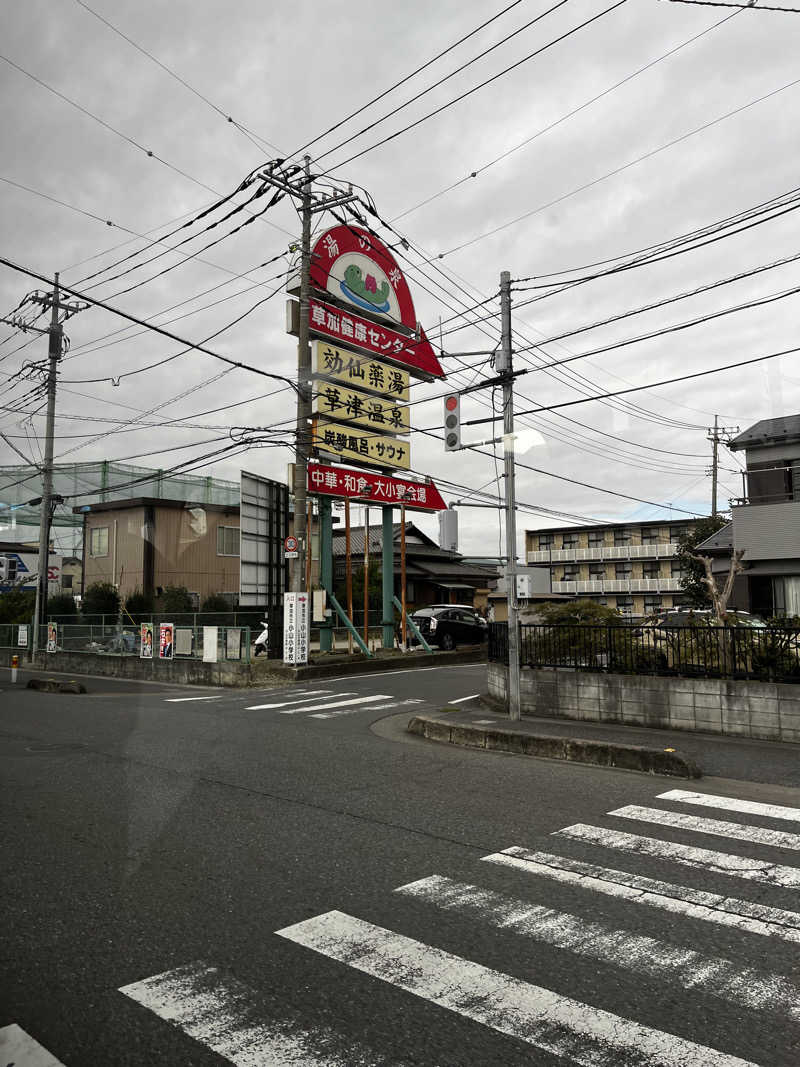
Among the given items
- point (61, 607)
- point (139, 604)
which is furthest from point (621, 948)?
point (61, 607)

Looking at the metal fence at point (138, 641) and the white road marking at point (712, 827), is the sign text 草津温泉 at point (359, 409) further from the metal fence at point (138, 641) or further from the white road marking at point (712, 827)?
the white road marking at point (712, 827)

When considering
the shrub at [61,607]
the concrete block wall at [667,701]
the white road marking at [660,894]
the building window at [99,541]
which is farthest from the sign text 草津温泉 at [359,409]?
the building window at [99,541]

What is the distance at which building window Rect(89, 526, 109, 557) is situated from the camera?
125 ft

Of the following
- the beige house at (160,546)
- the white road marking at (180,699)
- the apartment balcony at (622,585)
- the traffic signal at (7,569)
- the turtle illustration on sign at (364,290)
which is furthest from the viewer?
the apartment balcony at (622,585)

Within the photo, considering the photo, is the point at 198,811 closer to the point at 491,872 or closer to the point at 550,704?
the point at 491,872

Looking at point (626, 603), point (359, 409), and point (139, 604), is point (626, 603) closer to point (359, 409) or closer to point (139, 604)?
point (139, 604)

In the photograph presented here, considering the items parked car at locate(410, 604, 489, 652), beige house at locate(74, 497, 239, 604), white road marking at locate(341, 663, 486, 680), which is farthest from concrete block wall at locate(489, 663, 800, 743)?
beige house at locate(74, 497, 239, 604)

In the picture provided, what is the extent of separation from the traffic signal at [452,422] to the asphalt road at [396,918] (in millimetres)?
6642

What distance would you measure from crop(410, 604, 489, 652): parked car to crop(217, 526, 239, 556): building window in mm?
14006

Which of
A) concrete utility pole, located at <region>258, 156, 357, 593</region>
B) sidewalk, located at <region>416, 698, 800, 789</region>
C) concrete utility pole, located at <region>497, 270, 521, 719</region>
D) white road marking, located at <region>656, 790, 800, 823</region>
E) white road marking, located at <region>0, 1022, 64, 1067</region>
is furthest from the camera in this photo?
concrete utility pole, located at <region>258, 156, 357, 593</region>

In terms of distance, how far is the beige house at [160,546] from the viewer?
36.5 meters

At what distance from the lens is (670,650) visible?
469 inches

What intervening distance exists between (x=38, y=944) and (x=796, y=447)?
25.6m

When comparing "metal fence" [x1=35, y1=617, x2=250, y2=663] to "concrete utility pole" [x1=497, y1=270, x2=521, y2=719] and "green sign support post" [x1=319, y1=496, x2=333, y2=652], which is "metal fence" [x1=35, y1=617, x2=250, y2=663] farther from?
"concrete utility pole" [x1=497, y1=270, x2=521, y2=719]
